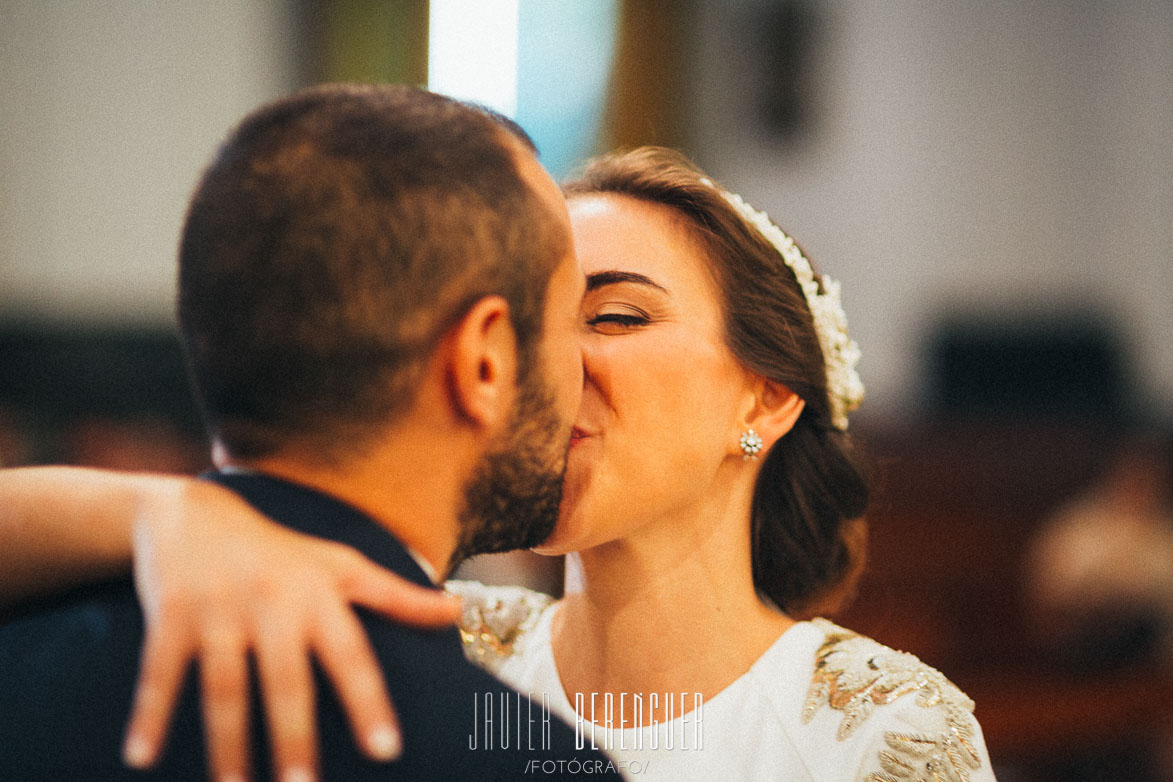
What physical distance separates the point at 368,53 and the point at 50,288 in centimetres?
264

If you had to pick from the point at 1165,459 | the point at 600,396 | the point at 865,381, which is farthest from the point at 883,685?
the point at 865,381

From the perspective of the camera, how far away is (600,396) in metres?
1.55

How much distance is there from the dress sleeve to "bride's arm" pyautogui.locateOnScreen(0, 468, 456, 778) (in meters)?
0.87

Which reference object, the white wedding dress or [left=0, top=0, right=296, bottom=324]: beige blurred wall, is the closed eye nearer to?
the white wedding dress

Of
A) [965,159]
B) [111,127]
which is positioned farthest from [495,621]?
[965,159]

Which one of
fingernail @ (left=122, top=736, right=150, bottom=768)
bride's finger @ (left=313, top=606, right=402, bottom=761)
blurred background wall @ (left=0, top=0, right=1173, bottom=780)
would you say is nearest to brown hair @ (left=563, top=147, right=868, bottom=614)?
bride's finger @ (left=313, top=606, right=402, bottom=761)

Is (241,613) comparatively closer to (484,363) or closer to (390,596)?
(390,596)

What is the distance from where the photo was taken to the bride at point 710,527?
1.45 metres

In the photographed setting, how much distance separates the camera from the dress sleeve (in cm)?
181

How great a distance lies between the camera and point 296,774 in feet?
2.74

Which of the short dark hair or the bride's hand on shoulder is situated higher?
the short dark hair

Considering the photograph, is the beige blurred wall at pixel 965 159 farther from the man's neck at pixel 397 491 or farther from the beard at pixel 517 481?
the man's neck at pixel 397 491

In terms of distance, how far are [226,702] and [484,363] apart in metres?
0.41

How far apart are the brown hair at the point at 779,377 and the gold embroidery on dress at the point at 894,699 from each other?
0.79 ft
